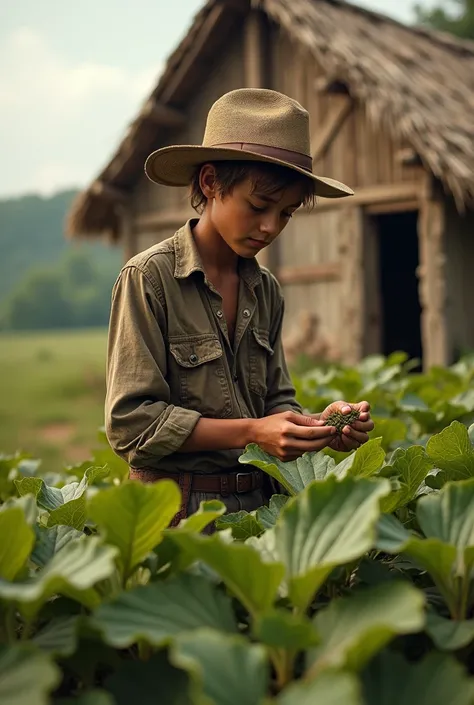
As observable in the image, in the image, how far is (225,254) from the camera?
2.50 metres

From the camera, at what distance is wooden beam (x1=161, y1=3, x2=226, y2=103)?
34.7 ft

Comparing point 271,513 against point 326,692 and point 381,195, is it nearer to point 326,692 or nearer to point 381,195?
point 326,692

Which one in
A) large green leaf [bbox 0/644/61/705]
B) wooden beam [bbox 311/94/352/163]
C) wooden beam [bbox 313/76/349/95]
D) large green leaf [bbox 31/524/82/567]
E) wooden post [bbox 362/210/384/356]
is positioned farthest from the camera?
wooden beam [bbox 311/94/352/163]

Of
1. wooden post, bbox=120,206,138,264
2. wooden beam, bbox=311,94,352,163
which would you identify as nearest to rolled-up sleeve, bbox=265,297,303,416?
wooden beam, bbox=311,94,352,163

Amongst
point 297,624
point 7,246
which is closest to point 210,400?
point 297,624

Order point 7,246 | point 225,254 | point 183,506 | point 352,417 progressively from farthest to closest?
point 7,246
point 225,254
point 183,506
point 352,417

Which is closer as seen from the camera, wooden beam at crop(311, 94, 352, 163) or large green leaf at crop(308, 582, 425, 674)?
large green leaf at crop(308, 582, 425, 674)

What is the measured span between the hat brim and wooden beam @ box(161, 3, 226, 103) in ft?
28.3

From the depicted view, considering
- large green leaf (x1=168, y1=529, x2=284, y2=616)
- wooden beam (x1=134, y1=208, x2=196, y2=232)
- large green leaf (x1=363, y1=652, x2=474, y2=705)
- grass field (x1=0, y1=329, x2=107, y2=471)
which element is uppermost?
wooden beam (x1=134, y1=208, x2=196, y2=232)

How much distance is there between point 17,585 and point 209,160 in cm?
142

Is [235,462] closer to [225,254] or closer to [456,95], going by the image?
[225,254]

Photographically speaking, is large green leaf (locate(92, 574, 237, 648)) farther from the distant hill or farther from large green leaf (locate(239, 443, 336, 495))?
the distant hill

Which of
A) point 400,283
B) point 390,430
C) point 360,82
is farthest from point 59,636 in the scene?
point 400,283

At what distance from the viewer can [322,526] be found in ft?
4.35
